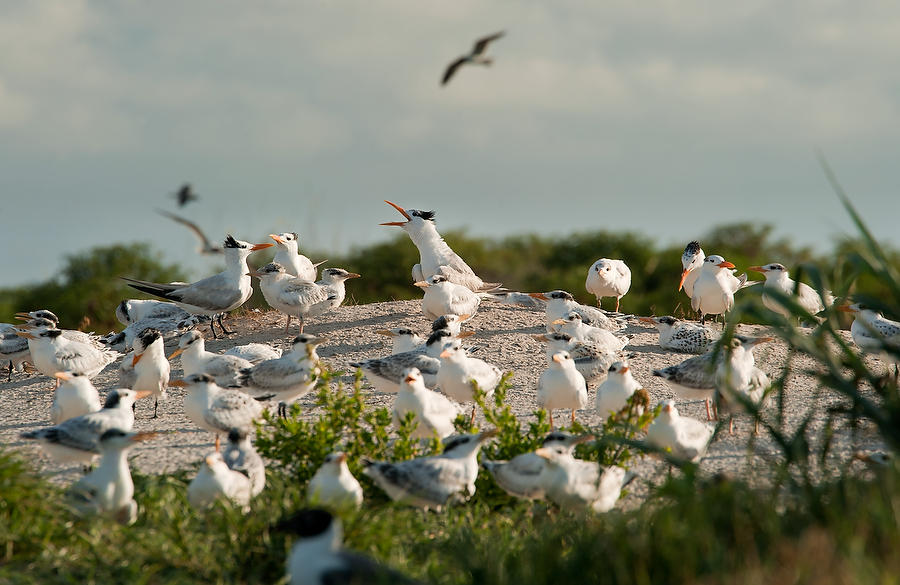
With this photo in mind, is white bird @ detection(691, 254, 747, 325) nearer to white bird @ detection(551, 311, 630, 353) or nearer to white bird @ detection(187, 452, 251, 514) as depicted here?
white bird @ detection(551, 311, 630, 353)

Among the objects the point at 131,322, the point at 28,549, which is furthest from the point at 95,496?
the point at 131,322

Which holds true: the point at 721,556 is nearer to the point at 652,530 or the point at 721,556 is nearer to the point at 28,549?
the point at 652,530

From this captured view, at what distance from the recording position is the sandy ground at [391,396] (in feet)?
22.4

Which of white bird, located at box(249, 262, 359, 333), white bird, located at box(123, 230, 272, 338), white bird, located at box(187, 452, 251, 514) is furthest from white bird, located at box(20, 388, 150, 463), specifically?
white bird, located at box(123, 230, 272, 338)

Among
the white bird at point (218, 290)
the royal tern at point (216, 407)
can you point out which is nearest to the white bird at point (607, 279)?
the white bird at point (218, 290)

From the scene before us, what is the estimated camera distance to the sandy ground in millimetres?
6828

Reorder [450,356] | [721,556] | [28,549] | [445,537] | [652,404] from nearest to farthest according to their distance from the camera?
1. [721,556]
2. [28,549]
3. [445,537]
4. [450,356]
5. [652,404]

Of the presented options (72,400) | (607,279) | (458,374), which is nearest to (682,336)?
(607,279)

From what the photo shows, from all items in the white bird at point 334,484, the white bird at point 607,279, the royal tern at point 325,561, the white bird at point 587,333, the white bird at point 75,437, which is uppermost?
the white bird at point 607,279

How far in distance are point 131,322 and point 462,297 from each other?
14.5 ft

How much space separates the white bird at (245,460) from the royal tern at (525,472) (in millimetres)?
1393

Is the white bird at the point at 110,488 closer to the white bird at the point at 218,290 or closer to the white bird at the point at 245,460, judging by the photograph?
the white bird at the point at 245,460

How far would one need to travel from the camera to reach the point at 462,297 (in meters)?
11.4

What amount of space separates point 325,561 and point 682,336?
7.99 m
